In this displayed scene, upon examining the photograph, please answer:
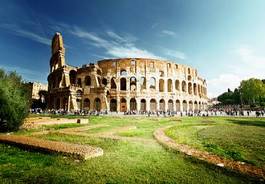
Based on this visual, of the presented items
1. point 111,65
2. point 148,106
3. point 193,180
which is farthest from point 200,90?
point 193,180

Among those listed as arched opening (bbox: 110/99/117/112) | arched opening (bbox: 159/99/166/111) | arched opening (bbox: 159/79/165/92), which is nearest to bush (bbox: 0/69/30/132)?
arched opening (bbox: 110/99/117/112)

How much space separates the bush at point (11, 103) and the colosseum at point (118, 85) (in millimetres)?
24498

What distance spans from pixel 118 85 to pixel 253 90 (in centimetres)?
4354

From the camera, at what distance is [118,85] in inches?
1618

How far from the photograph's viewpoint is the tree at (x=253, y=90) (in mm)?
59250

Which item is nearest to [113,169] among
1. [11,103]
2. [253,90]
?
[11,103]

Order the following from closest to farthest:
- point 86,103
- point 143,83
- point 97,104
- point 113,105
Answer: point 97,104 < point 86,103 < point 113,105 < point 143,83

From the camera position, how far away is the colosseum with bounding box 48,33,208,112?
37438mm

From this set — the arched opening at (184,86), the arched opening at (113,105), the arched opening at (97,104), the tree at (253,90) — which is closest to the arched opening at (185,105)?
the arched opening at (184,86)

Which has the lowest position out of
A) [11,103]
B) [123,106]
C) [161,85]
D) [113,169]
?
[113,169]

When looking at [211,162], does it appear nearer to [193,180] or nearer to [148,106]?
[193,180]

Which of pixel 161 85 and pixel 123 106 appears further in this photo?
pixel 161 85

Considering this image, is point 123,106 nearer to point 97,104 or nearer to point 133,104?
point 133,104

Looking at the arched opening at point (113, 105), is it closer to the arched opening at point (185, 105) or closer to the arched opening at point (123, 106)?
the arched opening at point (123, 106)
